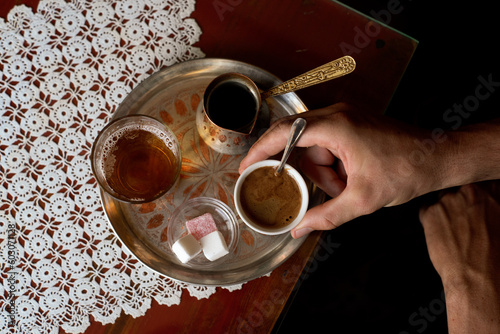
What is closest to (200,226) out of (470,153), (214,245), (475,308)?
(214,245)

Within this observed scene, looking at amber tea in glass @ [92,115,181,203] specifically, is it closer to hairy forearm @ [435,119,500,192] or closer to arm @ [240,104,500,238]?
arm @ [240,104,500,238]

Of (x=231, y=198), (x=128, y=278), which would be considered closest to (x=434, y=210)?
(x=231, y=198)

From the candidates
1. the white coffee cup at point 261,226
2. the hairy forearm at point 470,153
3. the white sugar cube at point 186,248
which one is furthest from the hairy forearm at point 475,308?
the white sugar cube at point 186,248

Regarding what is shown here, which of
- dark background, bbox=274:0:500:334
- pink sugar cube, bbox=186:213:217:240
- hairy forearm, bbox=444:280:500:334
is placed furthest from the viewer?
dark background, bbox=274:0:500:334

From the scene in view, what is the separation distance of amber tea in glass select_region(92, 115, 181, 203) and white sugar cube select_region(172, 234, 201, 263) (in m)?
0.18

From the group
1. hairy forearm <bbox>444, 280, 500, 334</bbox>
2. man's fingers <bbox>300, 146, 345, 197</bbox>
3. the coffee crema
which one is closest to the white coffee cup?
the coffee crema

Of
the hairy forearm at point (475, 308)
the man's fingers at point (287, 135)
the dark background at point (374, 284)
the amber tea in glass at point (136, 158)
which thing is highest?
the man's fingers at point (287, 135)

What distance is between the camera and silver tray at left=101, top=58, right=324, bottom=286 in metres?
1.24

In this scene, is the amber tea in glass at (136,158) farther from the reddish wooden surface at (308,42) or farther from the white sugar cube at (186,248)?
the reddish wooden surface at (308,42)

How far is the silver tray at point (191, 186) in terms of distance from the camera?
4.08ft

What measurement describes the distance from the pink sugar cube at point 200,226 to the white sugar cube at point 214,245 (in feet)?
0.10

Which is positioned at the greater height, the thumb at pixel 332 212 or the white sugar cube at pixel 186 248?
the thumb at pixel 332 212

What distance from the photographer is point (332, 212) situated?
46.1 inches

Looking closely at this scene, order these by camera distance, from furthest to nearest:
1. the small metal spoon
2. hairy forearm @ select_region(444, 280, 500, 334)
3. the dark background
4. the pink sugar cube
Answer: the dark background → hairy forearm @ select_region(444, 280, 500, 334) → the pink sugar cube → the small metal spoon
